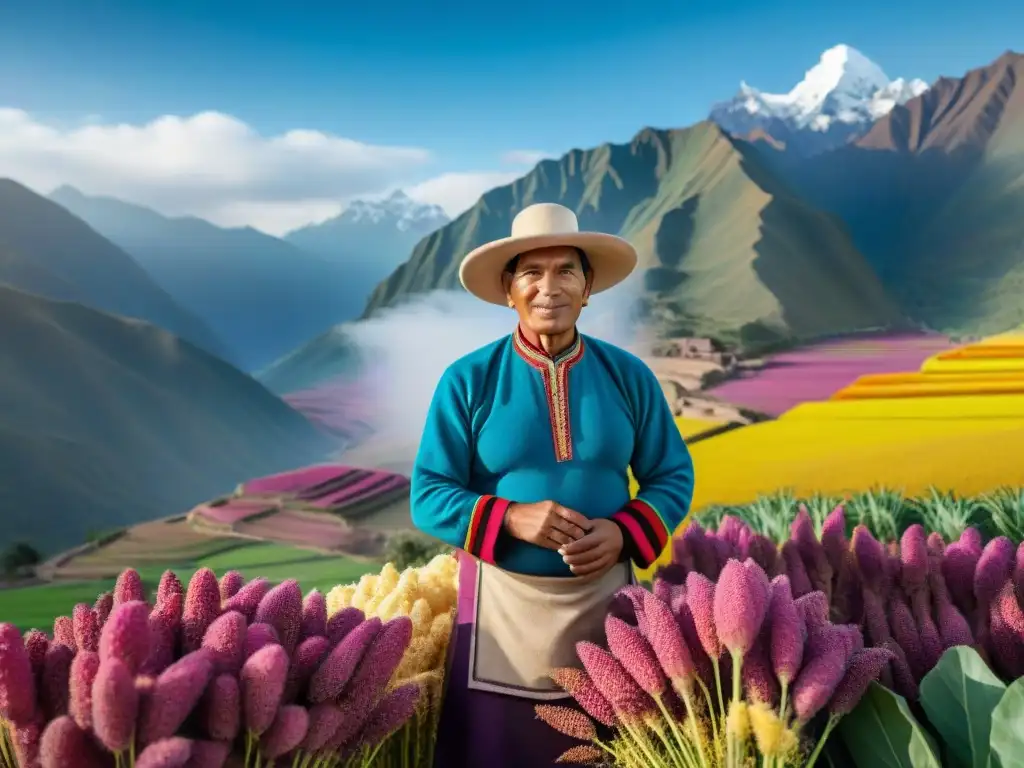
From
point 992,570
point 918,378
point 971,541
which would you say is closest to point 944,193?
point 918,378

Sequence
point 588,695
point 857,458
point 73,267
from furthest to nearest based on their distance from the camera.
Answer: point 857,458, point 73,267, point 588,695

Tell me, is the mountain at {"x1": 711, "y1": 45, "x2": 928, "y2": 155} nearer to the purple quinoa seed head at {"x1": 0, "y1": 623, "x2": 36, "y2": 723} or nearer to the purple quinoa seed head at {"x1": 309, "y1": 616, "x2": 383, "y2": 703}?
the purple quinoa seed head at {"x1": 309, "y1": 616, "x2": 383, "y2": 703}

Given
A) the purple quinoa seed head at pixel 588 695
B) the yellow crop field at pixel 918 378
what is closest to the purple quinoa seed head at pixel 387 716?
the purple quinoa seed head at pixel 588 695

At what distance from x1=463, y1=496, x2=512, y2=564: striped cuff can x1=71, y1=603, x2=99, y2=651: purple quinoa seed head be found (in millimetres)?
556

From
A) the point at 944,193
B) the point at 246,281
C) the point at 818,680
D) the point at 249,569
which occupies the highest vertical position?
the point at 944,193

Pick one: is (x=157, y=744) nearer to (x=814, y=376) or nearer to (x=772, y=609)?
(x=772, y=609)

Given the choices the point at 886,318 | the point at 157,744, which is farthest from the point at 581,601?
the point at 886,318

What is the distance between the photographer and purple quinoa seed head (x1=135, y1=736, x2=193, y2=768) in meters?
0.78

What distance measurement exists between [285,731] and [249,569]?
3.50 meters

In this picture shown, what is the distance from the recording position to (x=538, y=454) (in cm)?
142

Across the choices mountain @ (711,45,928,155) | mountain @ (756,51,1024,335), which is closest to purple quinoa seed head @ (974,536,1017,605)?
mountain @ (711,45,928,155)

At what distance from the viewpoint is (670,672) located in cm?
99

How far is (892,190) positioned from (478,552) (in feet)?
18.6

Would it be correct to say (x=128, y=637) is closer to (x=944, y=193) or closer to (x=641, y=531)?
(x=641, y=531)
